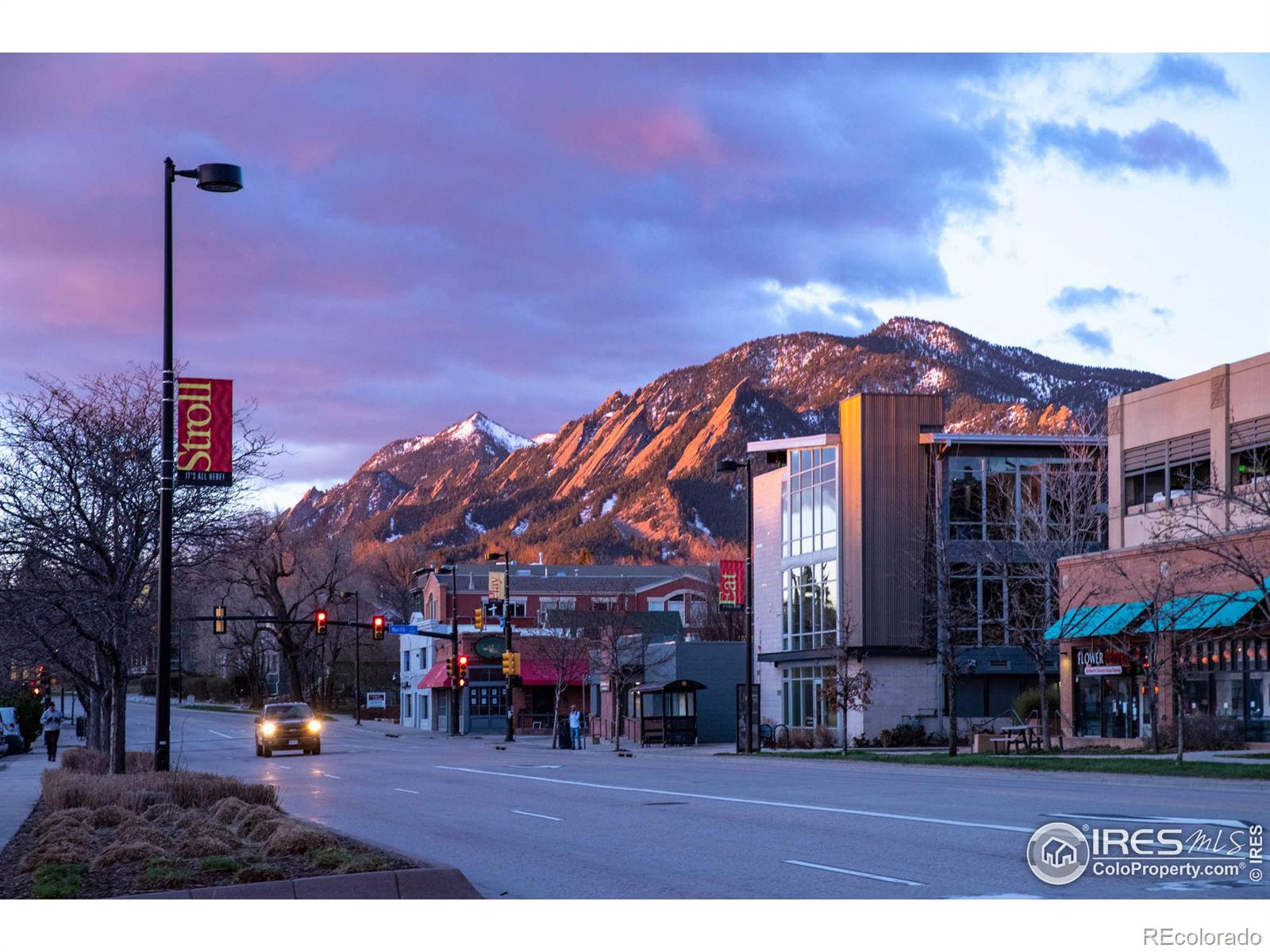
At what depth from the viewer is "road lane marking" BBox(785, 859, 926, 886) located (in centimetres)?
1303

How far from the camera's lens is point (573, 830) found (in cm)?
1927

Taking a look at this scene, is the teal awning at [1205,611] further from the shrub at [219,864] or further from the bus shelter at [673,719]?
the shrub at [219,864]

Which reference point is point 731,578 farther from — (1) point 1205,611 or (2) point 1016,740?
(1) point 1205,611

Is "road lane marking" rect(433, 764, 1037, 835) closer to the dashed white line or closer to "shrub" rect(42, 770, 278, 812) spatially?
the dashed white line

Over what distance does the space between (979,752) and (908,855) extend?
27.5 metres

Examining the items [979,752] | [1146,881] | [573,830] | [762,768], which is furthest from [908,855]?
[979,752]

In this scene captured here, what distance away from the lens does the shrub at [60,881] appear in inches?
474

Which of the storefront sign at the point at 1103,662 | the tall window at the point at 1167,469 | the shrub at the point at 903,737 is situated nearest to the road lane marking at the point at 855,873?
the storefront sign at the point at 1103,662

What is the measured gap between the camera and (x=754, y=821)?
2000 cm

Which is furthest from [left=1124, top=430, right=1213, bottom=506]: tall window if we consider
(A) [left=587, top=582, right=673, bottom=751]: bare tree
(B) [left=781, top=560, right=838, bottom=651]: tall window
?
(A) [left=587, top=582, right=673, bottom=751]: bare tree

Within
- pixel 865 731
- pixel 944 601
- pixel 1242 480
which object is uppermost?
pixel 1242 480

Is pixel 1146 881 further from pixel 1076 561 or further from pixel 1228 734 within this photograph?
pixel 1076 561

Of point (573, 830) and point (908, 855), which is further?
point (573, 830)

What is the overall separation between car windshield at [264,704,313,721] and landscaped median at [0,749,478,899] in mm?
33143
